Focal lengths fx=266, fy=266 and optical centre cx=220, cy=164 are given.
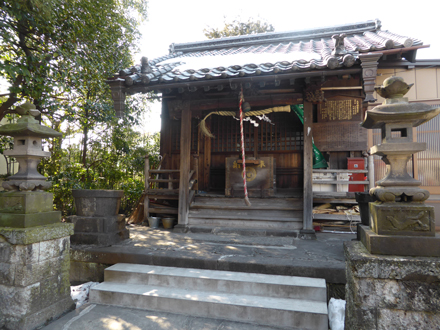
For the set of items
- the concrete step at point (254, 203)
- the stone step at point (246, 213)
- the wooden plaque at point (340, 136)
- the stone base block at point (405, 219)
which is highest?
the wooden plaque at point (340, 136)

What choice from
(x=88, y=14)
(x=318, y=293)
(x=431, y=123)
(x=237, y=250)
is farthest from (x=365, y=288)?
(x=88, y=14)

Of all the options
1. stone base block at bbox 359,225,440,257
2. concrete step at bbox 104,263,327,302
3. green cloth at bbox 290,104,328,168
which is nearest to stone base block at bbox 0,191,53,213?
concrete step at bbox 104,263,327,302

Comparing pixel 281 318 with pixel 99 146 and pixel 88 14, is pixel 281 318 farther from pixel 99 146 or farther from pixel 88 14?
pixel 99 146

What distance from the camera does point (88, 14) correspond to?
7484 millimetres

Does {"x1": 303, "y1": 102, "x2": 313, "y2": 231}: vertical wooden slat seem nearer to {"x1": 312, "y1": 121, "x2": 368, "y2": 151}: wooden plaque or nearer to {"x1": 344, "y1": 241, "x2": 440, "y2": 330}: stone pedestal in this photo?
A: {"x1": 312, "y1": 121, "x2": 368, "y2": 151}: wooden plaque

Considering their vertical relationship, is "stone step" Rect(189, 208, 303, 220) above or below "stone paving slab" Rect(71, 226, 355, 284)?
above

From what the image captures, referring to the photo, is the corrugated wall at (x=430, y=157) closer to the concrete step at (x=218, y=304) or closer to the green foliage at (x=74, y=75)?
the concrete step at (x=218, y=304)

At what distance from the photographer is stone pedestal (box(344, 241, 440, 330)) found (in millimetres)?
2488

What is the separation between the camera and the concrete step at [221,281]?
3773mm

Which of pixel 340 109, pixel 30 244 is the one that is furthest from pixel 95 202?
pixel 340 109

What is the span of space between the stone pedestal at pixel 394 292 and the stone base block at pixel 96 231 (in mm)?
4585

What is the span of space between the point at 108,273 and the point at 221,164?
19.3ft

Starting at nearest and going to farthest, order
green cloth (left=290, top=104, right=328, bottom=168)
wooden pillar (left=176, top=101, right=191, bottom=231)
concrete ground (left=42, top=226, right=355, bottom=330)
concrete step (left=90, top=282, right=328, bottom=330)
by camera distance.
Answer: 1. concrete step (left=90, top=282, right=328, bottom=330)
2. concrete ground (left=42, top=226, right=355, bottom=330)
3. wooden pillar (left=176, top=101, right=191, bottom=231)
4. green cloth (left=290, top=104, right=328, bottom=168)

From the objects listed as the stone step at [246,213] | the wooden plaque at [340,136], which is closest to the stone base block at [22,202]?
the stone step at [246,213]
